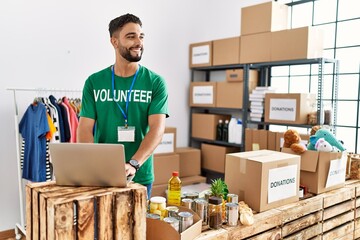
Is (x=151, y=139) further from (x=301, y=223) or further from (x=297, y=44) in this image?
(x=297, y=44)

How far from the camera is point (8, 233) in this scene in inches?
120

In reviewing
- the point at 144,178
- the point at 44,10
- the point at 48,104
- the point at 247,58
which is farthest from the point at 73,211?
the point at 247,58

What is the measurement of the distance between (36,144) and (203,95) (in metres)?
2.07

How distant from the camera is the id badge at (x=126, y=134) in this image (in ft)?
5.40

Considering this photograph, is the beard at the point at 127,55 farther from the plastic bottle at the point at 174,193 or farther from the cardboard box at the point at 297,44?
the cardboard box at the point at 297,44

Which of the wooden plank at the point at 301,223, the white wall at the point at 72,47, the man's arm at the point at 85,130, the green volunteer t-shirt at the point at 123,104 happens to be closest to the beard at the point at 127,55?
the green volunteer t-shirt at the point at 123,104

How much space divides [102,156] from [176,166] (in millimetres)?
2752

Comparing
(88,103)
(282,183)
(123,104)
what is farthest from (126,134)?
(282,183)

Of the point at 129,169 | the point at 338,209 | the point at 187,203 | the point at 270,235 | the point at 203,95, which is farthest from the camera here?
the point at 203,95

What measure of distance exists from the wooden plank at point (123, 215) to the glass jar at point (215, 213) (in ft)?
1.52

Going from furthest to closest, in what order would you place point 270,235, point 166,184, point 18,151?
point 166,184, point 18,151, point 270,235

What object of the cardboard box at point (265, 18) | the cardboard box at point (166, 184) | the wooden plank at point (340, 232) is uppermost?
the cardboard box at point (265, 18)

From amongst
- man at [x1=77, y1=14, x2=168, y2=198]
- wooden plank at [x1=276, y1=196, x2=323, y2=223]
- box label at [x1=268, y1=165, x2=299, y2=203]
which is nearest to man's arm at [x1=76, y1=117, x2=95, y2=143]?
man at [x1=77, y1=14, x2=168, y2=198]

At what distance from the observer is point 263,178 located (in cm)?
160
